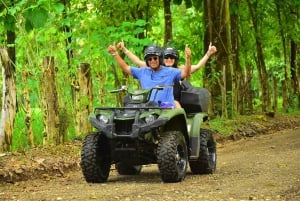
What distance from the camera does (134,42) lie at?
13.5 metres

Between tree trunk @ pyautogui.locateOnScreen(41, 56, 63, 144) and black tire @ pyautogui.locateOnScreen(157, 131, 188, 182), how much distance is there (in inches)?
134

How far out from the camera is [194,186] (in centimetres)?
798

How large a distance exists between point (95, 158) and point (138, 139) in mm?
628

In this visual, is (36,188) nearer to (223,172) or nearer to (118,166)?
(118,166)

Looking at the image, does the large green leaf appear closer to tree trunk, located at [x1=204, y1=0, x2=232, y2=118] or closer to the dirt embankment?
the dirt embankment

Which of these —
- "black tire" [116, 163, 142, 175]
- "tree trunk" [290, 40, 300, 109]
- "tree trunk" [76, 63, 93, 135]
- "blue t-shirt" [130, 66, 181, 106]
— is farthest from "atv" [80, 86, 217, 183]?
"tree trunk" [290, 40, 300, 109]

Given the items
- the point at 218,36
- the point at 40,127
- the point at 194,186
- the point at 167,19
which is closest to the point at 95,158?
the point at 194,186

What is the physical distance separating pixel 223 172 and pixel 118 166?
147 cm

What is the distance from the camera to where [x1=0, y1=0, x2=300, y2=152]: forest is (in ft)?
35.2

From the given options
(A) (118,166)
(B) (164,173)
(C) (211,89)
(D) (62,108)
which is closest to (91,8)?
(C) (211,89)

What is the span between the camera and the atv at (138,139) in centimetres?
817

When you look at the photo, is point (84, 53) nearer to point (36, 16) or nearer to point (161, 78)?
point (161, 78)

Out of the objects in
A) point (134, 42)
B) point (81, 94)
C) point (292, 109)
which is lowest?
point (292, 109)

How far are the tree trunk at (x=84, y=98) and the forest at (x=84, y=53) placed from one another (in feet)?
0.06
